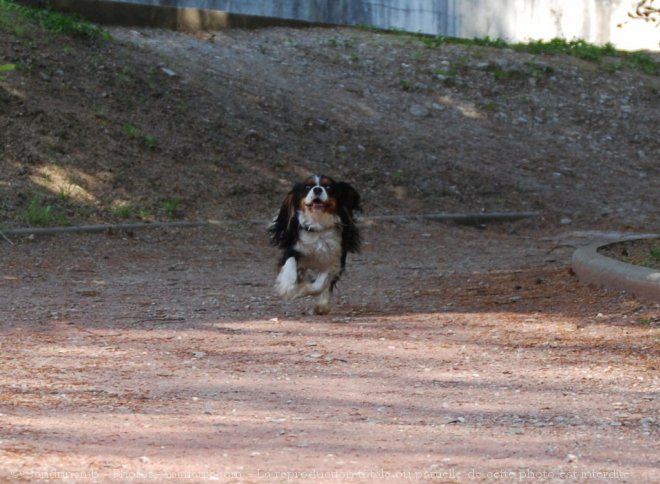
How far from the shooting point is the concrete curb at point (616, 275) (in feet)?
26.1

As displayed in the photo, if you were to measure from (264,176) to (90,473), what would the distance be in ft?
33.9

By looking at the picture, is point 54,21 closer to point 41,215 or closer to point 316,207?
point 41,215

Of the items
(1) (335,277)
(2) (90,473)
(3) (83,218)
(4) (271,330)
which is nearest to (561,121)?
(3) (83,218)

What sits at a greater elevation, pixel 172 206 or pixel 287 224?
pixel 287 224

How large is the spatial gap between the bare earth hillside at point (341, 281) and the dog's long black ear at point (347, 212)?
1.53ft

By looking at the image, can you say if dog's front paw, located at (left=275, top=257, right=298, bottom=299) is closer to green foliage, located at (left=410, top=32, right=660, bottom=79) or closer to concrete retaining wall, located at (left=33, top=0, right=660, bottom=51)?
concrete retaining wall, located at (left=33, top=0, right=660, bottom=51)

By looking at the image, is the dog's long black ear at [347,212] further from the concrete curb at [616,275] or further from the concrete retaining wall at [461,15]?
the concrete retaining wall at [461,15]

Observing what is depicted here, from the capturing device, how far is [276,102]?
16250 mm

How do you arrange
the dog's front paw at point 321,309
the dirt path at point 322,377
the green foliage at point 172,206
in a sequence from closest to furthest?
the dirt path at point 322,377
the dog's front paw at point 321,309
the green foliage at point 172,206

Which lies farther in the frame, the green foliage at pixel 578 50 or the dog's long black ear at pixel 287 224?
the green foliage at pixel 578 50

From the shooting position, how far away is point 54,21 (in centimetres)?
1582

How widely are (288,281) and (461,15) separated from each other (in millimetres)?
13779

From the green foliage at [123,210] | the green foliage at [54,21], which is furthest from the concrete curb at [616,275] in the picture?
the green foliage at [54,21]

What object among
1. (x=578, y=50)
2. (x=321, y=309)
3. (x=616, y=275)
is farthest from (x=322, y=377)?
(x=578, y=50)
